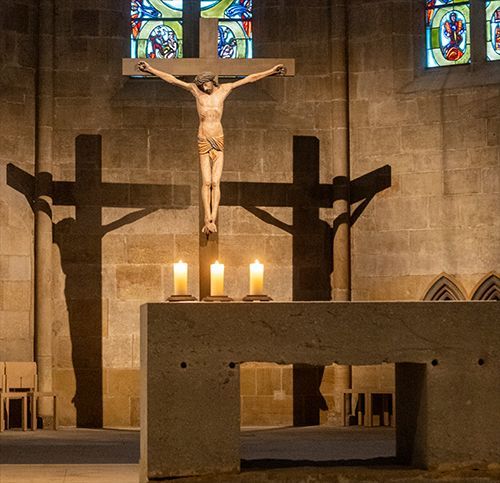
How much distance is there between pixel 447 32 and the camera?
14508 mm

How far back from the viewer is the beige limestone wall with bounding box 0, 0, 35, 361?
13.9m

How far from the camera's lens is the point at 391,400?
13.8 m

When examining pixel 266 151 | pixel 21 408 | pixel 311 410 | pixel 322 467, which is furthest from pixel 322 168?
pixel 322 467

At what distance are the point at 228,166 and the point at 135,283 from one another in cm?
173

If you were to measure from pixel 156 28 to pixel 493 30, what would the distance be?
3.96 m

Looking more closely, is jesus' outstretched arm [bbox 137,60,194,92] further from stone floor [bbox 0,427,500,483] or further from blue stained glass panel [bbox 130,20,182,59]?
stone floor [bbox 0,427,500,483]

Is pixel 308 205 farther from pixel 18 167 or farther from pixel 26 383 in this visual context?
pixel 26 383

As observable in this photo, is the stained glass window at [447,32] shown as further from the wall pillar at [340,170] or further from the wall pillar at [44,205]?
the wall pillar at [44,205]

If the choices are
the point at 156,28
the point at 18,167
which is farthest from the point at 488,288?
the point at 18,167

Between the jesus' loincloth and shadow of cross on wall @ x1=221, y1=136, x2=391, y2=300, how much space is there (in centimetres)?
177

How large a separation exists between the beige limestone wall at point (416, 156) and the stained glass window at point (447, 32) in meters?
0.14

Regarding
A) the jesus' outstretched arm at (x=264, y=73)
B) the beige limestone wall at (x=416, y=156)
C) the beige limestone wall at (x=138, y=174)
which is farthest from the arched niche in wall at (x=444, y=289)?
the jesus' outstretched arm at (x=264, y=73)

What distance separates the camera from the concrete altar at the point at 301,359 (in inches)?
282

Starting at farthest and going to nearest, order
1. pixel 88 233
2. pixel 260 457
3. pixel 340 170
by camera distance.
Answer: pixel 340 170 < pixel 88 233 < pixel 260 457
